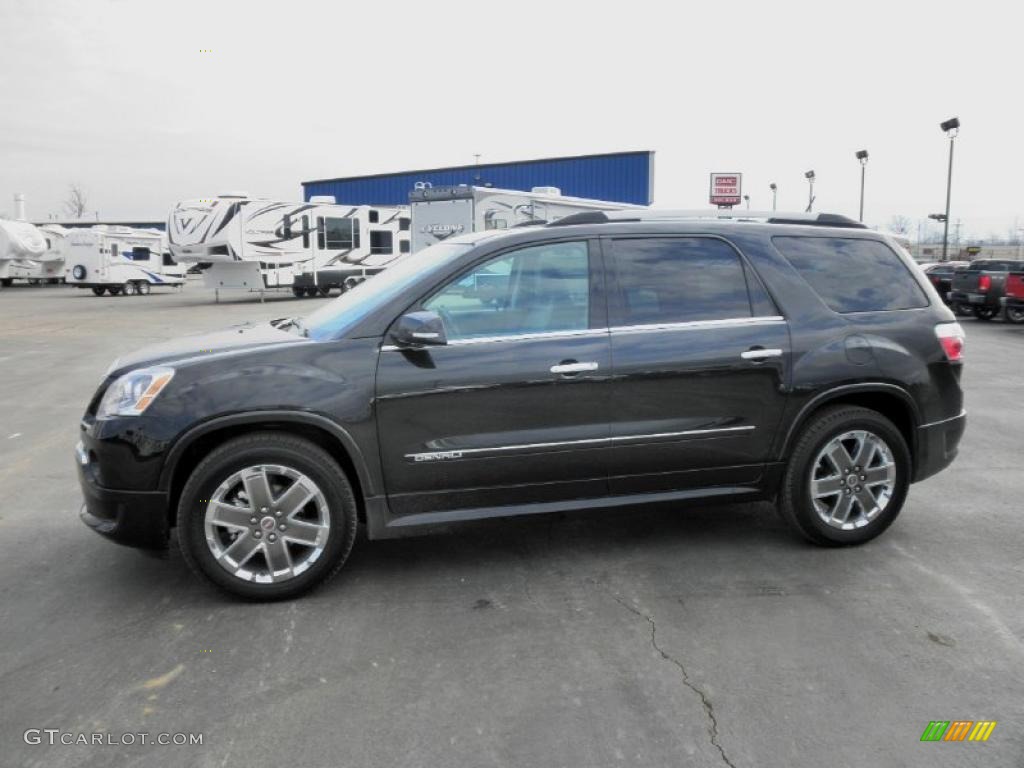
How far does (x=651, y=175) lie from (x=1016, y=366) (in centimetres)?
1808

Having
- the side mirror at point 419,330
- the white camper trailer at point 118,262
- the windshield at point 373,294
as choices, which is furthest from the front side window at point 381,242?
the side mirror at point 419,330

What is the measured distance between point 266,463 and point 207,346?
29.3 inches

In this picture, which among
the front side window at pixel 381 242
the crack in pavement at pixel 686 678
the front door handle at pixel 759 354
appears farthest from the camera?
the front side window at pixel 381 242

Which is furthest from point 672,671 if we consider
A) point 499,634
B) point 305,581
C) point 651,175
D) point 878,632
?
point 651,175

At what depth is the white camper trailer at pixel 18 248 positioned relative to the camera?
123 ft

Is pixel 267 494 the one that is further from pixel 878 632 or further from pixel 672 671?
pixel 878 632

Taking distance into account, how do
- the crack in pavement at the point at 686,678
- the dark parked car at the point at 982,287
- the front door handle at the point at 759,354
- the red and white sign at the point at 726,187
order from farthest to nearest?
the red and white sign at the point at 726,187, the dark parked car at the point at 982,287, the front door handle at the point at 759,354, the crack in pavement at the point at 686,678

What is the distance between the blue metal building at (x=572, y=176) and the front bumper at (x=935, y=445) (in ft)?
80.0

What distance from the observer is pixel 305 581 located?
3.78 metres

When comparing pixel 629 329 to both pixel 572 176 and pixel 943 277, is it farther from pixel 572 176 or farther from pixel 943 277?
pixel 572 176

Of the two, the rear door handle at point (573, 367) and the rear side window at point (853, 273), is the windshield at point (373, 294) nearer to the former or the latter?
the rear door handle at point (573, 367)

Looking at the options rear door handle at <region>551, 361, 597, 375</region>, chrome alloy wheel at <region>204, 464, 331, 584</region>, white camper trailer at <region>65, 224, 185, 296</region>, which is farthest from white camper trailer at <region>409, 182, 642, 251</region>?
white camper trailer at <region>65, 224, 185, 296</region>

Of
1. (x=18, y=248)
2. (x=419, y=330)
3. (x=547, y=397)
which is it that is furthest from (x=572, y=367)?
(x=18, y=248)

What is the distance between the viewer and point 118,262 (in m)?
32.4
